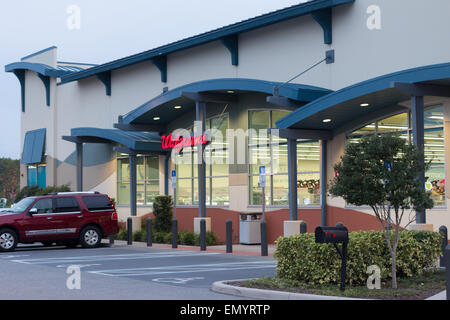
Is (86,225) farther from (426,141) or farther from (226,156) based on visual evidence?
(426,141)

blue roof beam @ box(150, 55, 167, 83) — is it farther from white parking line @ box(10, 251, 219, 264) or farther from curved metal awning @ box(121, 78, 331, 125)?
white parking line @ box(10, 251, 219, 264)

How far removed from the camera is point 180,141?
29.0 m

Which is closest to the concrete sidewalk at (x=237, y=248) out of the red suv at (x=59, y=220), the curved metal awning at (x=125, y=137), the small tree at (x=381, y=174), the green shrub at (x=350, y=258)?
the red suv at (x=59, y=220)

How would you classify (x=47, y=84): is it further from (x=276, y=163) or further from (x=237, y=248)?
(x=237, y=248)

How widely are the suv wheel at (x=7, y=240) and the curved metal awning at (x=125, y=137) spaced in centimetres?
790

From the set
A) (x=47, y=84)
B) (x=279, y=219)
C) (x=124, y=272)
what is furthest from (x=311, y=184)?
(x=47, y=84)

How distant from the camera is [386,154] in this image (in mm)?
12109

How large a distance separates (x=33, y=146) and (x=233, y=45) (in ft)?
60.7

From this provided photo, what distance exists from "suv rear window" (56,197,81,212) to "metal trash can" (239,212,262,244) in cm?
573

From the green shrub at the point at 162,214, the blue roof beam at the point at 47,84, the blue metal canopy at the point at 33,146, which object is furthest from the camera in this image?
the blue metal canopy at the point at 33,146

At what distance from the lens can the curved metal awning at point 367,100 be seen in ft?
59.7

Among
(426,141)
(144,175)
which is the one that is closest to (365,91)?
(426,141)

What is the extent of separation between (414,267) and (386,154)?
274 centimetres

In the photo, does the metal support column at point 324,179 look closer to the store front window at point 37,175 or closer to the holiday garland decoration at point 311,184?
the holiday garland decoration at point 311,184
